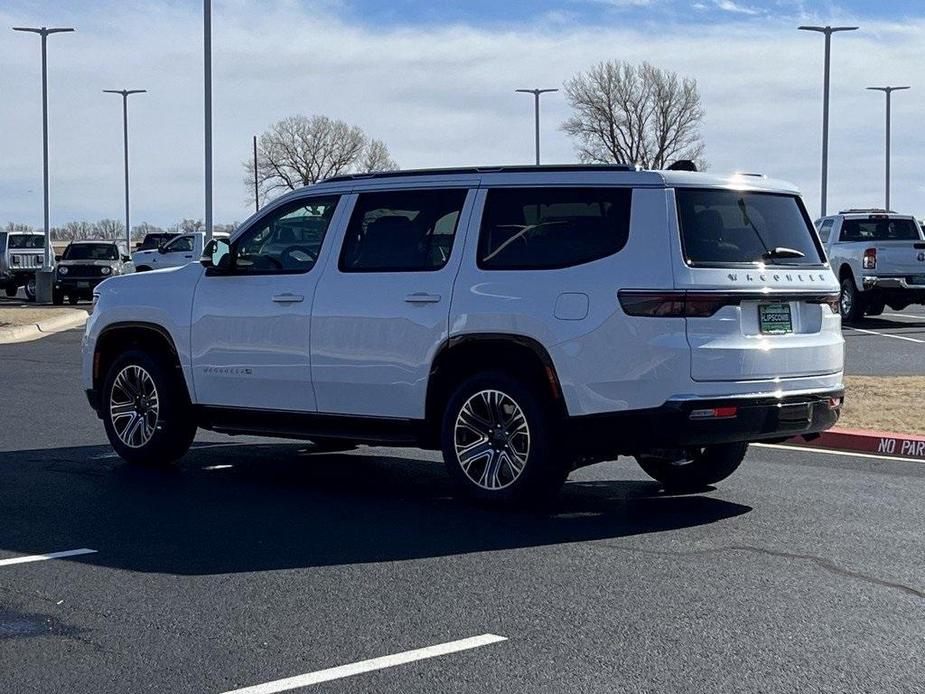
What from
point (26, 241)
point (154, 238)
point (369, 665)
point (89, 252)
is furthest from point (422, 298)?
point (154, 238)

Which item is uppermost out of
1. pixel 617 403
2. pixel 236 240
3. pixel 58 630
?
pixel 236 240

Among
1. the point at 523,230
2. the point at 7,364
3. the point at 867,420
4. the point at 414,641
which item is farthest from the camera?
the point at 7,364

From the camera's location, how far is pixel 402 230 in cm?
929

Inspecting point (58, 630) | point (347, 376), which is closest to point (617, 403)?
point (347, 376)

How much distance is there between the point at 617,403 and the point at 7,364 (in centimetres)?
1364

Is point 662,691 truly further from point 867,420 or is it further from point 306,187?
point 867,420

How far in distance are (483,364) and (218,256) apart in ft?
7.21

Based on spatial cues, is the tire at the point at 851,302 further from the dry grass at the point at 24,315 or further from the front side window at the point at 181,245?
the front side window at the point at 181,245

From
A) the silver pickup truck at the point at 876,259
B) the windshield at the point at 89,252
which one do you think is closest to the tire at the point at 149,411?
the silver pickup truck at the point at 876,259

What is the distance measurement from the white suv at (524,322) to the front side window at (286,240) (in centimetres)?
1

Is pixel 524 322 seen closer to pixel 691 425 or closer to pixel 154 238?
pixel 691 425

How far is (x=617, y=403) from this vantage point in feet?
26.9

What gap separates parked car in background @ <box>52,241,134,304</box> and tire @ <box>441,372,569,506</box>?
1254 inches

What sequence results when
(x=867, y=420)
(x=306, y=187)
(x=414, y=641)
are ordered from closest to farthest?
(x=414, y=641)
(x=306, y=187)
(x=867, y=420)
